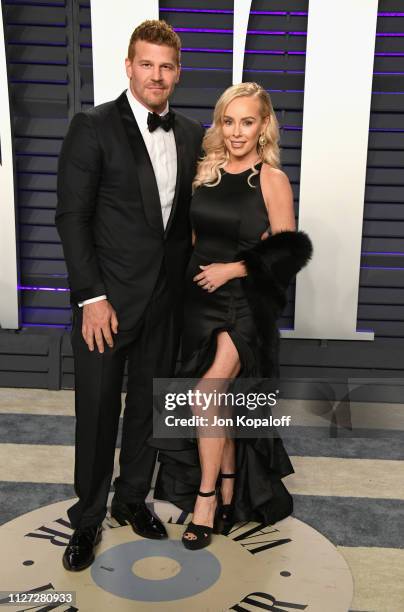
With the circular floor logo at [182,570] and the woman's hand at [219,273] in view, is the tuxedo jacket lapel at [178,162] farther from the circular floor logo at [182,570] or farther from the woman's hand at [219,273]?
the circular floor logo at [182,570]

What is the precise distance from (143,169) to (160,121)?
0.18 m

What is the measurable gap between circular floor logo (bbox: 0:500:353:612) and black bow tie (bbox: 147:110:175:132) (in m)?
1.44

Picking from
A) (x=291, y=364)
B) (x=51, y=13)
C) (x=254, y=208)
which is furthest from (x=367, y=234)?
(x=51, y=13)

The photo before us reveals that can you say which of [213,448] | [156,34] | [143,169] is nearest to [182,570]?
[213,448]

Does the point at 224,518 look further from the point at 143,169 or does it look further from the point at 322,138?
the point at 322,138

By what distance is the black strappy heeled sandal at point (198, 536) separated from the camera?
2.54m

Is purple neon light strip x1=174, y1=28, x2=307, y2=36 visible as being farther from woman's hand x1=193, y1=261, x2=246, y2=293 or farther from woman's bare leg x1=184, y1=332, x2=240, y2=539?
woman's bare leg x1=184, y1=332, x2=240, y2=539

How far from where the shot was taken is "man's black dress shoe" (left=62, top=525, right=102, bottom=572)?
94.3 inches

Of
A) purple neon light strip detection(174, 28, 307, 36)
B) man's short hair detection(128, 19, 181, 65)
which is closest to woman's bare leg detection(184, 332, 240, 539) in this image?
man's short hair detection(128, 19, 181, 65)

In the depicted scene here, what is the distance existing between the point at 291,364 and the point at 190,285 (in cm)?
177

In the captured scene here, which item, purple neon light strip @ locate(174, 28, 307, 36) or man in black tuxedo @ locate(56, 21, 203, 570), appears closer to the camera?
man in black tuxedo @ locate(56, 21, 203, 570)

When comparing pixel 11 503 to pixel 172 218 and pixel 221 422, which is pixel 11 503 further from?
pixel 172 218

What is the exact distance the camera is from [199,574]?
94.0 inches

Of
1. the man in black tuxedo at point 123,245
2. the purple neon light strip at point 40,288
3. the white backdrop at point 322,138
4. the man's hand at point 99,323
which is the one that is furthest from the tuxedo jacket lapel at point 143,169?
the purple neon light strip at point 40,288
